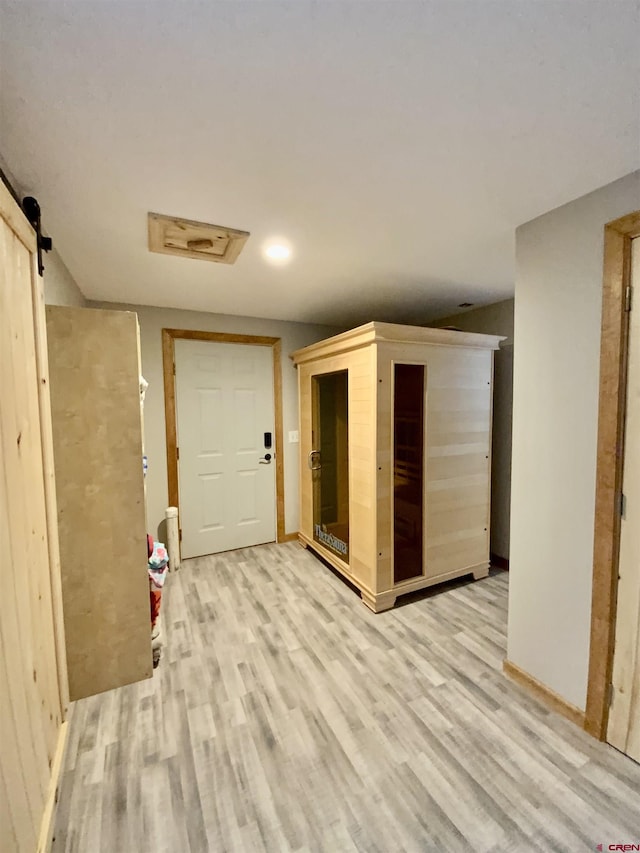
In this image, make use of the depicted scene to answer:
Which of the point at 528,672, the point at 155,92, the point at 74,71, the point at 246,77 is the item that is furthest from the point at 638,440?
the point at 74,71

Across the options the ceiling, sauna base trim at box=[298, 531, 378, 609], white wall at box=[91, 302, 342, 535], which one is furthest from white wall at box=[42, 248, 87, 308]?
sauna base trim at box=[298, 531, 378, 609]

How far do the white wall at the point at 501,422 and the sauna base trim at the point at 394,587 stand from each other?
36 cm

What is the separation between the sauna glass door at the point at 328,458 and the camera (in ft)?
10.9

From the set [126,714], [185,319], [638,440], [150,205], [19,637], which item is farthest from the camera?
[185,319]

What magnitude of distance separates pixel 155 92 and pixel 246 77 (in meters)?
0.25

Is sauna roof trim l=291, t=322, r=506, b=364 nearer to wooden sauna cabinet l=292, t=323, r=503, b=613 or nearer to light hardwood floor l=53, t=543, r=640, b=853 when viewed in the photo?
wooden sauna cabinet l=292, t=323, r=503, b=613

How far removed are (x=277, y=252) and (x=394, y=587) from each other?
226cm

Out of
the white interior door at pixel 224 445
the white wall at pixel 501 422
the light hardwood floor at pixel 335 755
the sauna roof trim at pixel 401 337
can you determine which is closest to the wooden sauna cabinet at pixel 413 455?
the sauna roof trim at pixel 401 337

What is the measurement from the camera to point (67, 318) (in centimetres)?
171

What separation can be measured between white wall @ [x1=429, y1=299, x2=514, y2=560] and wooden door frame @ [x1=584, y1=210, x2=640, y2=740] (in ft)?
5.25

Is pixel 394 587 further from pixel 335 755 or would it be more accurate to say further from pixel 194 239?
pixel 194 239

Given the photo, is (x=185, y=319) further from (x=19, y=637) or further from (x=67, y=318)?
(x=19, y=637)

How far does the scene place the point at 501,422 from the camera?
309 cm

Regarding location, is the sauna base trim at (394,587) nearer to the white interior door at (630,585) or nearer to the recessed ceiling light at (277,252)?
the white interior door at (630,585)
